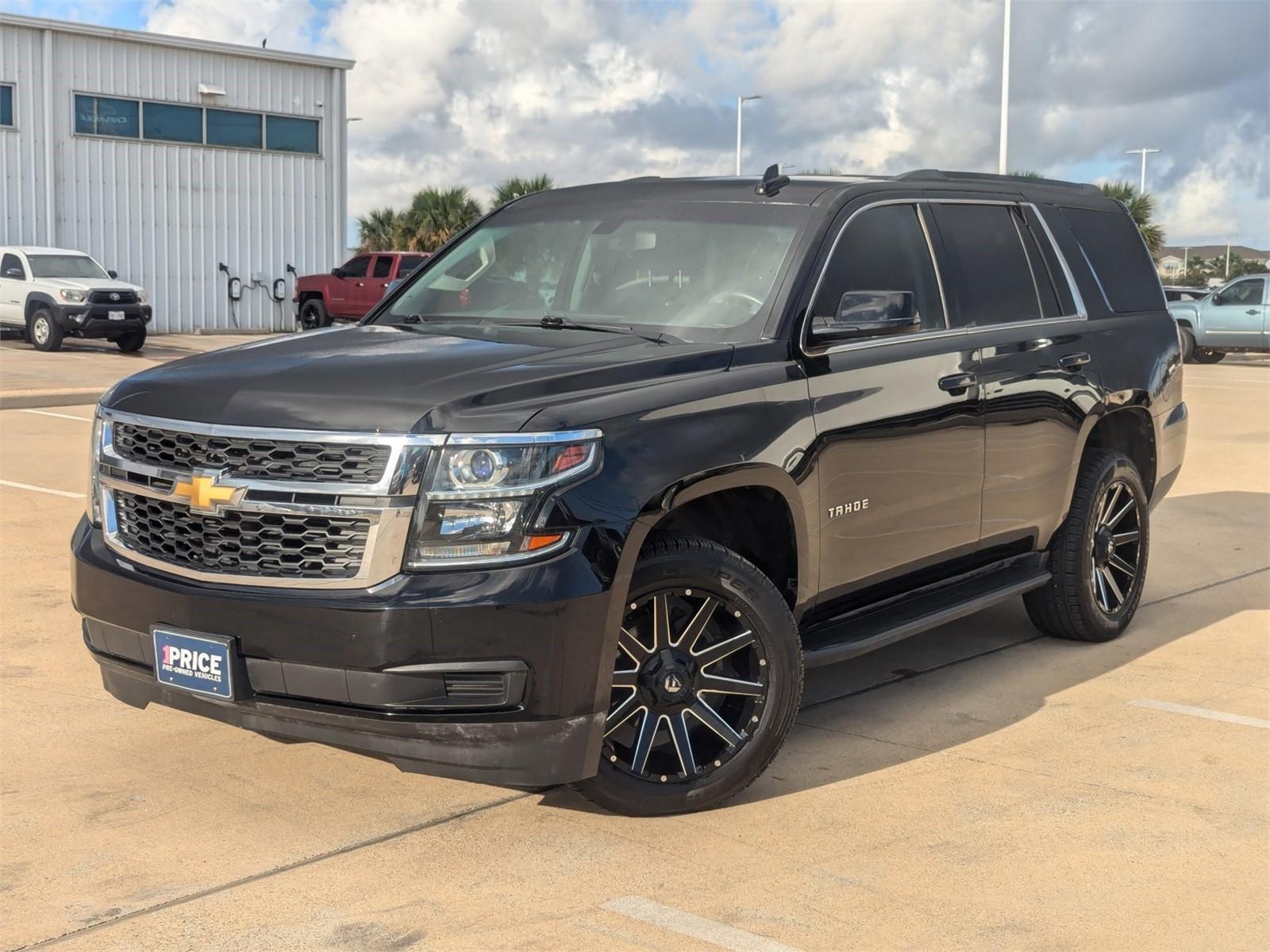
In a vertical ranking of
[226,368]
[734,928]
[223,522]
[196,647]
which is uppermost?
[226,368]

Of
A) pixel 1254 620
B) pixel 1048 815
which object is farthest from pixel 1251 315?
pixel 1048 815

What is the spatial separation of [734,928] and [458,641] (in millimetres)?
986

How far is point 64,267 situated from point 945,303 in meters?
23.4

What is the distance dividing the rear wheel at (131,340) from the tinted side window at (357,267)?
6389 millimetres

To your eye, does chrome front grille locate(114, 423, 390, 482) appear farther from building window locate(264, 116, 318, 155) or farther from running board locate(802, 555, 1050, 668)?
building window locate(264, 116, 318, 155)

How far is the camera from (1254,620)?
7156mm

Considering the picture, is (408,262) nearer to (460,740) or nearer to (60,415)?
(60,415)

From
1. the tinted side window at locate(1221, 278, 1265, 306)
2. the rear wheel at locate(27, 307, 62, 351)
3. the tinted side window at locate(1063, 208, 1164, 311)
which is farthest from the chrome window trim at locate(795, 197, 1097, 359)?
the tinted side window at locate(1221, 278, 1265, 306)

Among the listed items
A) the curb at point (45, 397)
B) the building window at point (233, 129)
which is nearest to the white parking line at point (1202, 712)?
the curb at point (45, 397)

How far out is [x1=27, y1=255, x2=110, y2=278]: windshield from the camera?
25859 millimetres

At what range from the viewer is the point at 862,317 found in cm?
495

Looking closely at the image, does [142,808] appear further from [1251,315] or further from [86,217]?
[86,217]

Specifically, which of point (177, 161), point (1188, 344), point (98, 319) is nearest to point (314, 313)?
point (177, 161)

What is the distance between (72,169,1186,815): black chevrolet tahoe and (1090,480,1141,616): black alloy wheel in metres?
0.50
